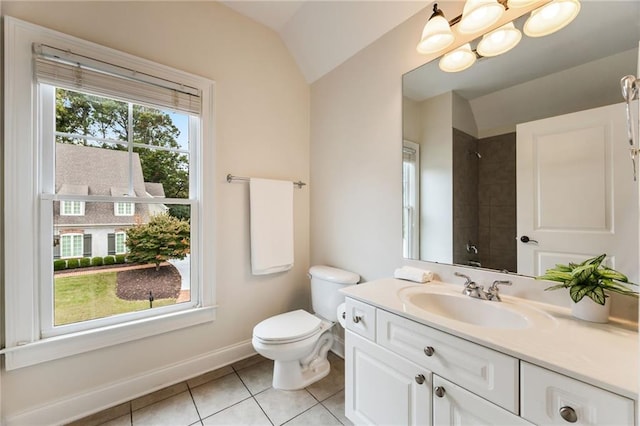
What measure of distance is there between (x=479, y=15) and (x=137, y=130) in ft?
6.51

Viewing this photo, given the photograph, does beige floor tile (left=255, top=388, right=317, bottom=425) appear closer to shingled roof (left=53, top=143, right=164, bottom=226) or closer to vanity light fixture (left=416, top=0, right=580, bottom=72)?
shingled roof (left=53, top=143, right=164, bottom=226)

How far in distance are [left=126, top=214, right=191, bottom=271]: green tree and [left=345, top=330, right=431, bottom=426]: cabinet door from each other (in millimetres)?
1276

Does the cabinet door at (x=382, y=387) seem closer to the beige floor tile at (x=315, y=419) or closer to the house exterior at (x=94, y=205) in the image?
the beige floor tile at (x=315, y=419)

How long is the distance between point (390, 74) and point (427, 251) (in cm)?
116

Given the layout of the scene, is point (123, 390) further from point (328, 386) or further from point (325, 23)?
point (325, 23)

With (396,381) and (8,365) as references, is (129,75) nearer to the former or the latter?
(8,365)

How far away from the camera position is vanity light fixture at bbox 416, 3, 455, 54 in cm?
124

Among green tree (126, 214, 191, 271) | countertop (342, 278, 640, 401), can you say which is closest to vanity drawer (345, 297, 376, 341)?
countertop (342, 278, 640, 401)

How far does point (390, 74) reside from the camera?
167cm

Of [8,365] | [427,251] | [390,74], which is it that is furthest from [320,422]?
[390,74]

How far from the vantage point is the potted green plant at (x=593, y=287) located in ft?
2.81

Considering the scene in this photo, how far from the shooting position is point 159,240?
1691mm

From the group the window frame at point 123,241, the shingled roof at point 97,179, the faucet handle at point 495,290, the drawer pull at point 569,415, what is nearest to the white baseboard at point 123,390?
the window frame at point 123,241

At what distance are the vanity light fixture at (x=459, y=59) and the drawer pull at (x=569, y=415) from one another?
1.45 m
